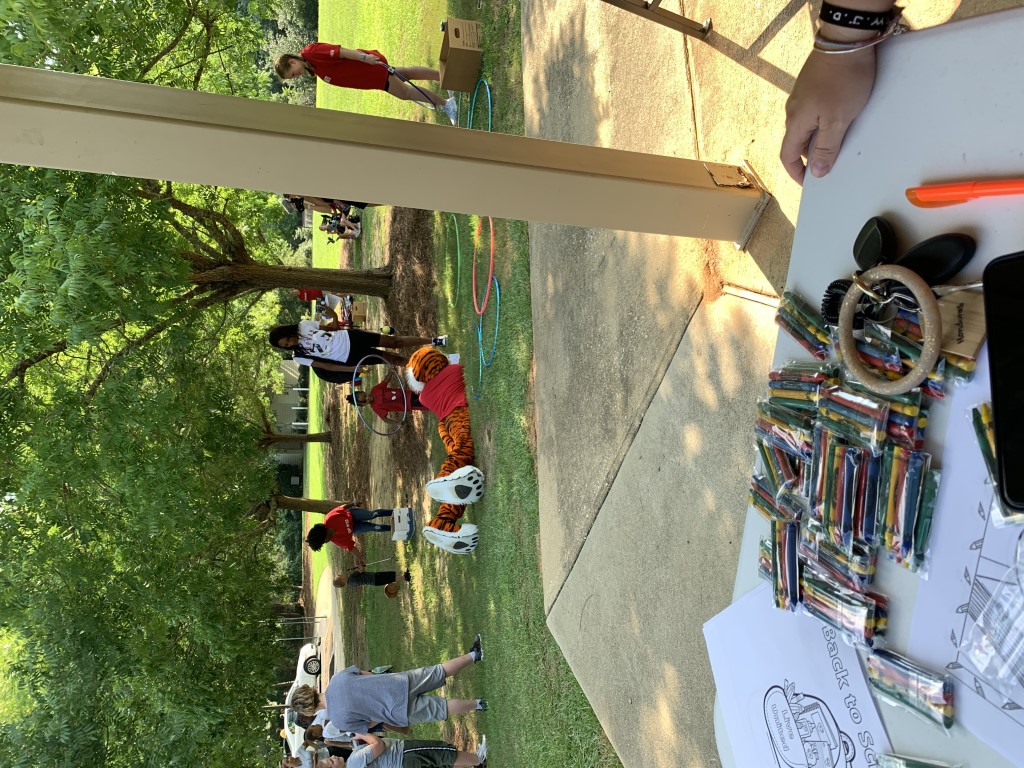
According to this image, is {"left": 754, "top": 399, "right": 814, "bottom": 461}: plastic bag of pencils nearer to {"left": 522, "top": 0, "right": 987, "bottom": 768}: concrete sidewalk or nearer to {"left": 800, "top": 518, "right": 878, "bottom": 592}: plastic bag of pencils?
{"left": 800, "top": 518, "right": 878, "bottom": 592}: plastic bag of pencils

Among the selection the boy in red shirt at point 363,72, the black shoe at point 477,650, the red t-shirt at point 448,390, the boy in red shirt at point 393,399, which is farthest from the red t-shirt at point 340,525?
the boy in red shirt at point 363,72

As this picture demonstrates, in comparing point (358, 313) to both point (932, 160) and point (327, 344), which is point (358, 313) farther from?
point (932, 160)

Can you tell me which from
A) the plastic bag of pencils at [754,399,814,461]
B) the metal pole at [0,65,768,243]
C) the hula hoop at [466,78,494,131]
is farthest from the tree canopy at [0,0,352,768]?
the plastic bag of pencils at [754,399,814,461]

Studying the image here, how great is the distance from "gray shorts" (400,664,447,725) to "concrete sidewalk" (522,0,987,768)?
2.09 m

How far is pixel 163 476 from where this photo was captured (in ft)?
19.9

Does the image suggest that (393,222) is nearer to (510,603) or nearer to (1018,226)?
(510,603)

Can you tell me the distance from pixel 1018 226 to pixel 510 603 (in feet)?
17.5

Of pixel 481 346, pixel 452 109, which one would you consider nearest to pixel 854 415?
pixel 481 346

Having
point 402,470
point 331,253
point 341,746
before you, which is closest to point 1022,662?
point 341,746

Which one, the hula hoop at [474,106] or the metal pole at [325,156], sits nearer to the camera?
the metal pole at [325,156]

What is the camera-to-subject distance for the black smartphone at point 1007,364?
1339 mm

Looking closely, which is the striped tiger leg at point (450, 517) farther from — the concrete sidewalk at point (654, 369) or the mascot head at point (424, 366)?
the concrete sidewalk at point (654, 369)

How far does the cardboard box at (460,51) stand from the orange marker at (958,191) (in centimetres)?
615

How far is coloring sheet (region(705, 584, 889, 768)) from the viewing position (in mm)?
1747
